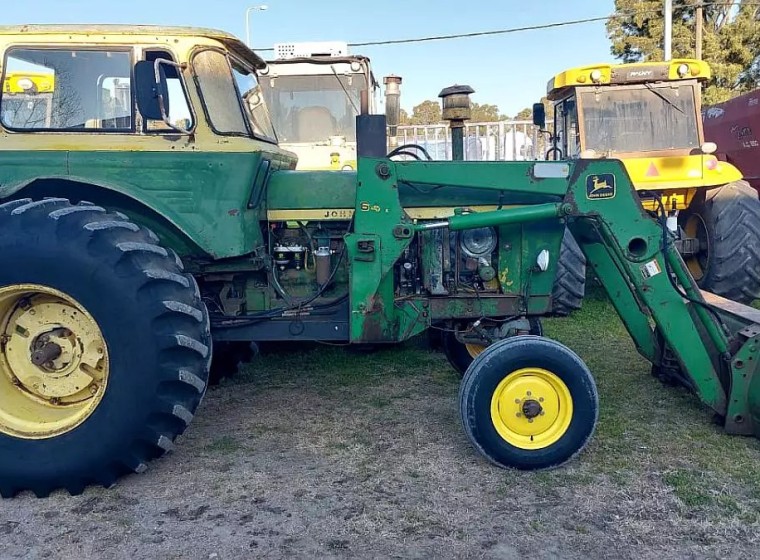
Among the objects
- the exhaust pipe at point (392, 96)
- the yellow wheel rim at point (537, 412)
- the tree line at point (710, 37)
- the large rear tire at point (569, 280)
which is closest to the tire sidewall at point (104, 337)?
the yellow wheel rim at point (537, 412)

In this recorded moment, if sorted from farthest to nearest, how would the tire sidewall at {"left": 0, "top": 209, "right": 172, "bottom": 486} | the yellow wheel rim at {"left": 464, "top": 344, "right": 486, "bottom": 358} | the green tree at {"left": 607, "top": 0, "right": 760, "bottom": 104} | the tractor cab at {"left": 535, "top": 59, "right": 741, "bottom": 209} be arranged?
the green tree at {"left": 607, "top": 0, "right": 760, "bottom": 104} → the tractor cab at {"left": 535, "top": 59, "right": 741, "bottom": 209} → the yellow wheel rim at {"left": 464, "top": 344, "right": 486, "bottom": 358} → the tire sidewall at {"left": 0, "top": 209, "right": 172, "bottom": 486}

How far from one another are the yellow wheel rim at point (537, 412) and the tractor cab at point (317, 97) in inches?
213

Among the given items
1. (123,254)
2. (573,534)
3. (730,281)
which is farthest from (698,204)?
(123,254)

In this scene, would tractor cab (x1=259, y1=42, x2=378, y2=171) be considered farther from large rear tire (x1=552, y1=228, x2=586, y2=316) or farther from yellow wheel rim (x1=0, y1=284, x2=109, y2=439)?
yellow wheel rim (x1=0, y1=284, x2=109, y2=439)

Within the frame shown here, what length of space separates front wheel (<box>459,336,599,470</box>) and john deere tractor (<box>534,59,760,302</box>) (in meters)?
4.18

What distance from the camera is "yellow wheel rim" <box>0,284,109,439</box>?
3.74 metres

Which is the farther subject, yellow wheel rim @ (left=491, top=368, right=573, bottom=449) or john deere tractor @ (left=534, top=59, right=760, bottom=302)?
john deere tractor @ (left=534, top=59, right=760, bottom=302)

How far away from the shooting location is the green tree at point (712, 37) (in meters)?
23.8

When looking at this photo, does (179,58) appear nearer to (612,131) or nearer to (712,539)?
(712,539)

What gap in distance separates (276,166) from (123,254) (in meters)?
1.33

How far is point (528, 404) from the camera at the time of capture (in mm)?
3775

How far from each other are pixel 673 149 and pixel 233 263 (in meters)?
5.48

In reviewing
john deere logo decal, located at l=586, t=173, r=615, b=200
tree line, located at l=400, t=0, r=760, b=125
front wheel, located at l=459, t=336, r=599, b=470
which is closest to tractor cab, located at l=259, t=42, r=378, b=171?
john deere logo decal, located at l=586, t=173, r=615, b=200

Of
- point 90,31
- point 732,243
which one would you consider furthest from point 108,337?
point 732,243
